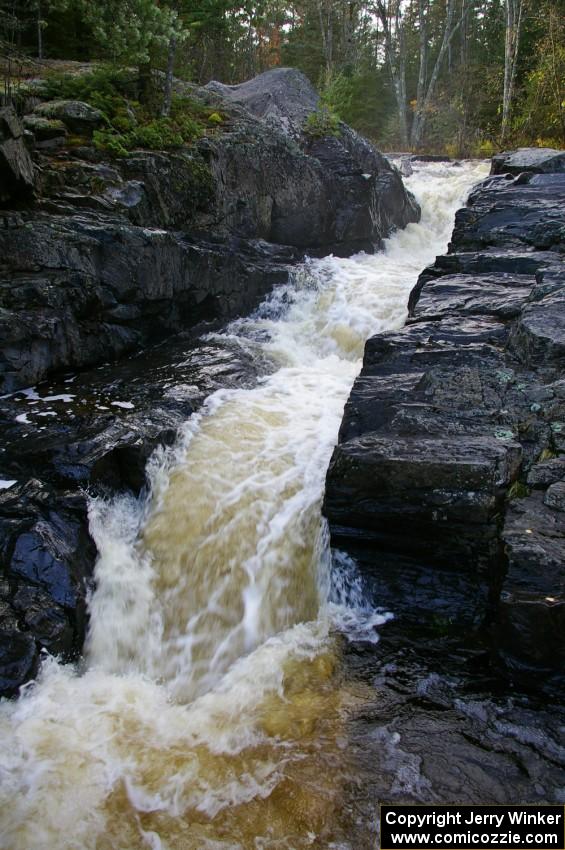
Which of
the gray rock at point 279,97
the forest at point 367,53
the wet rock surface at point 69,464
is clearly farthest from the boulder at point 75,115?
the wet rock surface at point 69,464

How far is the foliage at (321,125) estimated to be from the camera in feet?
44.1

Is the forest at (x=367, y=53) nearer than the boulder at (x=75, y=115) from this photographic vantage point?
No

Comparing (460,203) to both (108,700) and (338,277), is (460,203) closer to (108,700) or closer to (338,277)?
(338,277)

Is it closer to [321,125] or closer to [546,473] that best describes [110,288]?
[546,473]

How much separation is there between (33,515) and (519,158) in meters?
14.1

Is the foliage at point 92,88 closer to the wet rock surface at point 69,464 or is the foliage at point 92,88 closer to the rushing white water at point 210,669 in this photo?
the wet rock surface at point 69,464

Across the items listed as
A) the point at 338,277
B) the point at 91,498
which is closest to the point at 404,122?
the point at 338,277

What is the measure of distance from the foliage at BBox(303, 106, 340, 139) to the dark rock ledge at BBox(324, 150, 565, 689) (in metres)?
8.38

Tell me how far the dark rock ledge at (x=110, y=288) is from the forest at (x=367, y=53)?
1665 millimetres

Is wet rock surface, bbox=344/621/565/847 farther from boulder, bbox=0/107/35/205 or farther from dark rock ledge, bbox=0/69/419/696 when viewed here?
boulder, bbox=0/107/35/205

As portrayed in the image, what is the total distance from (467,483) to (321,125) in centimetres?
1169

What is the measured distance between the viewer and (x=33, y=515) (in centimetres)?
536

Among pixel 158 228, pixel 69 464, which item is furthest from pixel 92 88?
pixel 69 464

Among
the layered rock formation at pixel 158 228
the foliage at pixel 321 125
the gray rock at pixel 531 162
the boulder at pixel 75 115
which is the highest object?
the foliage at pixel 321 125
